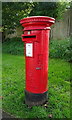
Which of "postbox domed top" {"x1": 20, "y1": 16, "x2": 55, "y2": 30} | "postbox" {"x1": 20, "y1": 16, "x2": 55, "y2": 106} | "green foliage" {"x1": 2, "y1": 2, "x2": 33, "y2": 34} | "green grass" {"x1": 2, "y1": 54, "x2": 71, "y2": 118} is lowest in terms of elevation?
"green grass" {"x1": 2, "y1": 54, "x2": 71, "y2": 118}

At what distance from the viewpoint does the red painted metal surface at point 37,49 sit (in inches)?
80.6

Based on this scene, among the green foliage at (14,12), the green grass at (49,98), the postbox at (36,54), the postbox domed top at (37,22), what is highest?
the green foliage at (14,12)

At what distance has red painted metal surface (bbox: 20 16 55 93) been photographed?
2.05 m

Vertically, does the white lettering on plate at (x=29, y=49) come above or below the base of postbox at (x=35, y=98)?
above

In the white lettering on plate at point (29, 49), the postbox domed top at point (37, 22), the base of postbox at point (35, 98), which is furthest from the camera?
the base of postbox at point (35, 98)

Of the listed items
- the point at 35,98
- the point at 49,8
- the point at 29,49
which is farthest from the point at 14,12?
the point at 35,98

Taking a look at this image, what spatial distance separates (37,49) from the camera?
A: 2139mm

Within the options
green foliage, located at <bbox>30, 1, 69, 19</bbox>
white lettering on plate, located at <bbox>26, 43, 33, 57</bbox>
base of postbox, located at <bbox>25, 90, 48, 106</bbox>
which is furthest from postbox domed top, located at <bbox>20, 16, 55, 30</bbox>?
green foliage, located at <bbox>30, 1, 69, 19</bbox>

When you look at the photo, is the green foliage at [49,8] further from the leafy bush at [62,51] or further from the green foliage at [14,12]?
the leafy bush at [62,51]

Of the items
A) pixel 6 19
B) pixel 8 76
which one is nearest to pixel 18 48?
pixel 6 19

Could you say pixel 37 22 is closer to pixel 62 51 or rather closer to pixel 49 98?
pixel 49 98

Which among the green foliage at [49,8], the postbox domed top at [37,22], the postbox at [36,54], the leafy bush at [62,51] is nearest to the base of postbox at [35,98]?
the postbox at [36,54]

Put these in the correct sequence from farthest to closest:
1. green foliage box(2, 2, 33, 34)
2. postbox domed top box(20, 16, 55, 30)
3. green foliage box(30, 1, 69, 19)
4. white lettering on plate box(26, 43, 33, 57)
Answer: green foliage box(2, 2, 33, 34)
green foliage box(30, 1, 69, 19)
white lettering on plate box(26, 43, 33, 57)
postbox domed top box(20, 16, 55, 30)

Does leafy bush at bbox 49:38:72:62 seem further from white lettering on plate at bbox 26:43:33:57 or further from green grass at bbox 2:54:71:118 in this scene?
white lettering on plate at bbox 26:43:33:57
